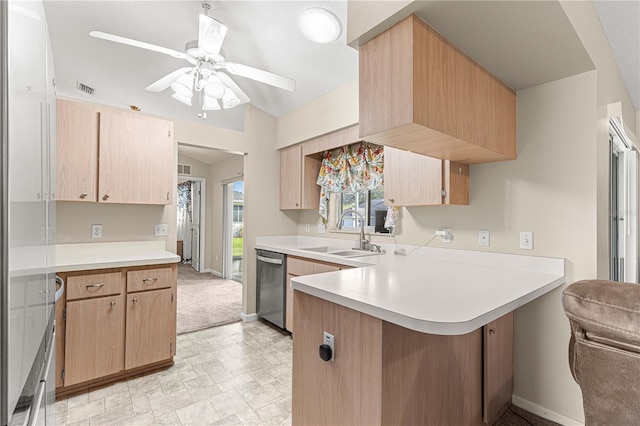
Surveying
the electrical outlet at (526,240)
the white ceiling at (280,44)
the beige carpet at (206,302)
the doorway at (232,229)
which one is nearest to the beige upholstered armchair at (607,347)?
the white ceiling at (280,44)

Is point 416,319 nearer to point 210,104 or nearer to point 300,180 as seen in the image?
point 210,104

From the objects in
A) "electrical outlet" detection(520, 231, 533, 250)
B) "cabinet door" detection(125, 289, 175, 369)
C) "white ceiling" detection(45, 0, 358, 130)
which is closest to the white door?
"white ceiling" detection(45, 0, 358, 130)

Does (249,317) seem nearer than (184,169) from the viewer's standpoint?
Yes

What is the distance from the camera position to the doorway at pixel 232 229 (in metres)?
6.06

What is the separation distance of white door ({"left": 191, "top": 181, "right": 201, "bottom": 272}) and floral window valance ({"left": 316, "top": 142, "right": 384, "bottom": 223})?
4.24 metres

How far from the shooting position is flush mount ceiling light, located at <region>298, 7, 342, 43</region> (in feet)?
7.23

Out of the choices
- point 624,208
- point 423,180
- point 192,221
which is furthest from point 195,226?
point 624,208

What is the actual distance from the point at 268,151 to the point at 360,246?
1.73 meters

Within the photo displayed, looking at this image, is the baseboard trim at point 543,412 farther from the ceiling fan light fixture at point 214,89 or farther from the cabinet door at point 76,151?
the cabinet door at point 76,151

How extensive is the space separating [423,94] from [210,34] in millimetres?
1525

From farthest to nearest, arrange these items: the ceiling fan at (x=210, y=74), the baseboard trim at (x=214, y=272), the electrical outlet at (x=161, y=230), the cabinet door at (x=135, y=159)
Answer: the baseboard trim at (x=214, y=272)
the electrical outlet at (x=161, y=230)
the cabinet door at (x=135, y=159)
the ceiling fan at (x=210, y=74)

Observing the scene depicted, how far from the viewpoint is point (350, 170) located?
337 centimetres

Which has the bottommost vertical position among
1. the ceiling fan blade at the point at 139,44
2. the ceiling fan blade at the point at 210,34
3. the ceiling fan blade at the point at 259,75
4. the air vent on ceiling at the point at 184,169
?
the air vent on ceiling at the point at 184,169

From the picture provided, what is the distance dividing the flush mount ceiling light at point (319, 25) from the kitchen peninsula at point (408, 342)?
1.76m
